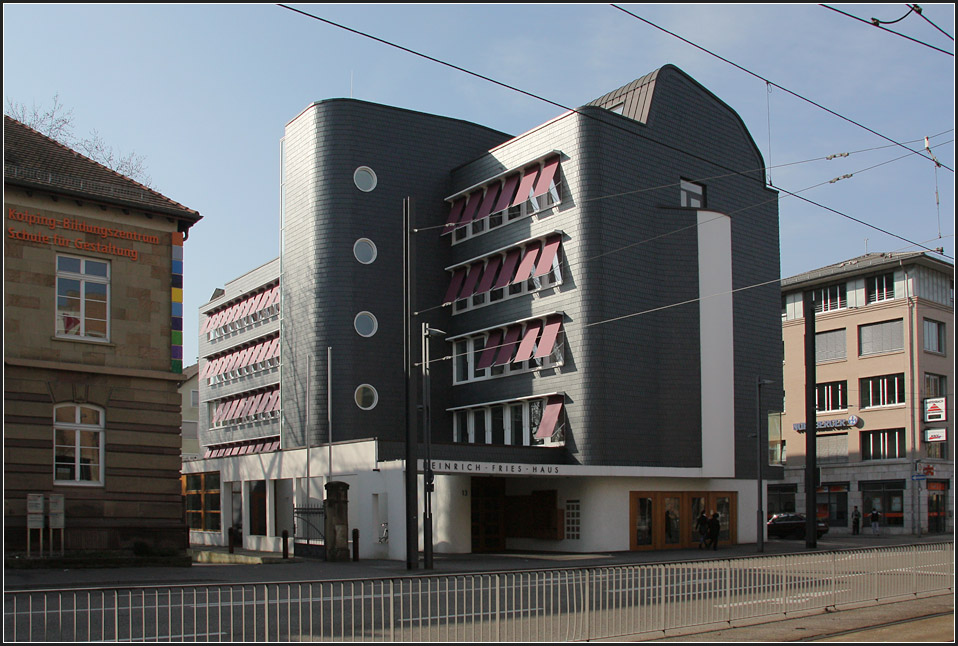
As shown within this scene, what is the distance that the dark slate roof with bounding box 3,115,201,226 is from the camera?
26.7 m

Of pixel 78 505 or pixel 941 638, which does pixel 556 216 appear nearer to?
pixel 78 505

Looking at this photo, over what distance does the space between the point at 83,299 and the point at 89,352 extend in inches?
57.9

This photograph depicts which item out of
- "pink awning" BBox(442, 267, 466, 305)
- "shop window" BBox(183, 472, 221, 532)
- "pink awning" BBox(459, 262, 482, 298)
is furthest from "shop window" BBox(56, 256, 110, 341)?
"shop window" BBox(183, 472, 221, 532)

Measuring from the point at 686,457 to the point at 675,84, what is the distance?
16.6 metres

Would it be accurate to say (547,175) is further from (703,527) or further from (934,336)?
(934,336)

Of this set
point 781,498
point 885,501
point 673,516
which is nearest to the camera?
point 673,516

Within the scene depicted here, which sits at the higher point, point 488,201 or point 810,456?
point 488,201

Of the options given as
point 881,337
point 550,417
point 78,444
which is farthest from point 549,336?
point 881,337

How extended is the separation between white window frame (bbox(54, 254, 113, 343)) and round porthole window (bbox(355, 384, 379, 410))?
19.0 metres

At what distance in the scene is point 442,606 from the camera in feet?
41.9

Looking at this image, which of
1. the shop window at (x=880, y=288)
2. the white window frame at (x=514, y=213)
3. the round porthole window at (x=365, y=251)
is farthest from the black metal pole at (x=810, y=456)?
the shop window at (x=880, y=288)

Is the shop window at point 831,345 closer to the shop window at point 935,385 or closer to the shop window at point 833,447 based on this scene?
the shop window at point 833,447

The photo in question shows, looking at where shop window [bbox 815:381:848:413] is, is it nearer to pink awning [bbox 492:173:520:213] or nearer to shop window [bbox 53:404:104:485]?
pink awning [bbox 492:173:520:213]

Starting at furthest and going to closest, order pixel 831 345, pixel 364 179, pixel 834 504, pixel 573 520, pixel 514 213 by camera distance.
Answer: pixel 831 345
pixel 834 504
pixel 364 179
pixel 514 213
pixel 573 520
